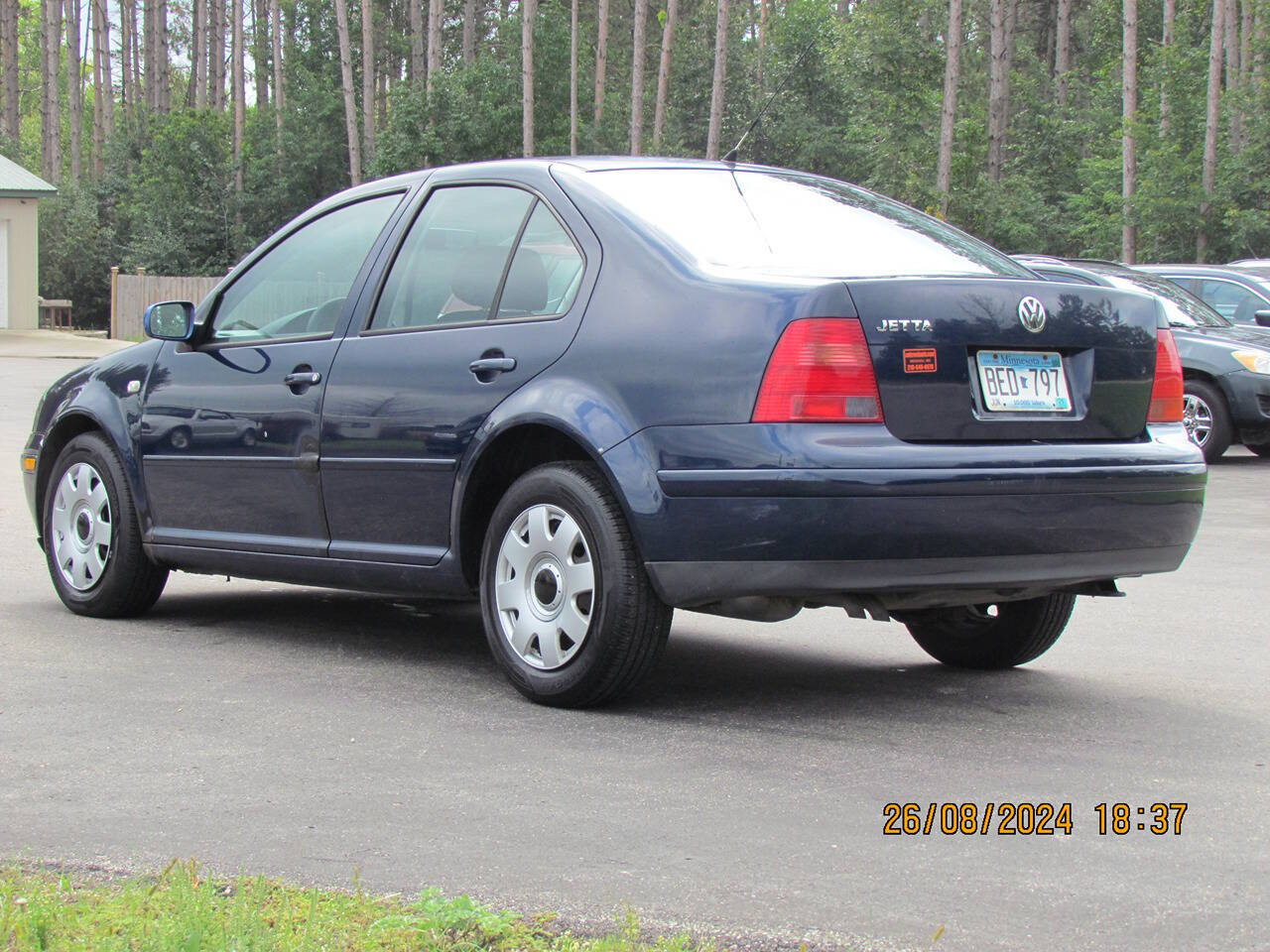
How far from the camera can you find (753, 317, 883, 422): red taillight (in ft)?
15.4

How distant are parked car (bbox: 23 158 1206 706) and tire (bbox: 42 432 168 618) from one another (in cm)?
41

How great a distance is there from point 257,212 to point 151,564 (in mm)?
48508

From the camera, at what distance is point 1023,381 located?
16.5 feet

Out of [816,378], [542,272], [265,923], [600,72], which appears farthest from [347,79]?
[265,923]

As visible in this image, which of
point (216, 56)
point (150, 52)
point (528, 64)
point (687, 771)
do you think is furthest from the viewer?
point (216, 56)

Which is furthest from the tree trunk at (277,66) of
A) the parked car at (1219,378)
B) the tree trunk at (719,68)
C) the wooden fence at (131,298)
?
the parked car at (1219,378)

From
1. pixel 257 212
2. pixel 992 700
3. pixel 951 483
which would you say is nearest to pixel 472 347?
pixel 951 483

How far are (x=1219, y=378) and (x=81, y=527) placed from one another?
11.2 m

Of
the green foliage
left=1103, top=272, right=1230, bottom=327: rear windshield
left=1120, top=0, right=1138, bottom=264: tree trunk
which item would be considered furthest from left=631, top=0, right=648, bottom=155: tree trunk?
left=1103, top=272, right=1230, bottom=327: rear windshield

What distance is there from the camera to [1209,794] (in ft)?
14.2

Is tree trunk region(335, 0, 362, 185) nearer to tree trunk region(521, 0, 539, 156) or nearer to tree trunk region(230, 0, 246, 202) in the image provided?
tree trunk region(230, 0, 246, 202)

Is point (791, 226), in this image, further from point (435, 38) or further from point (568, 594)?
point (435, 38)

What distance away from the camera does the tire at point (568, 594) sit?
16.3 ft

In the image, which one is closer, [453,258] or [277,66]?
[453,258]
